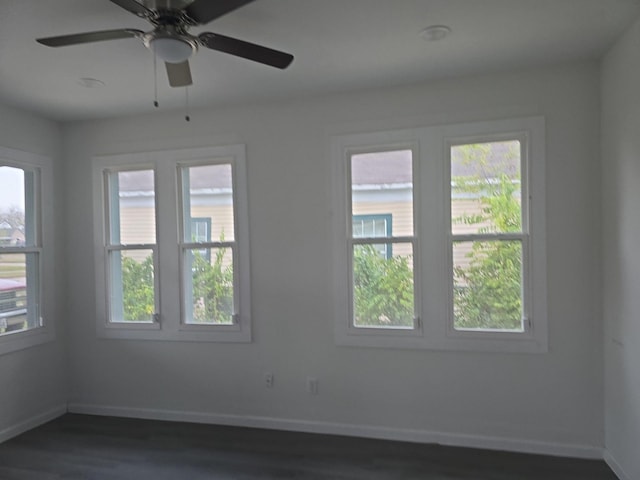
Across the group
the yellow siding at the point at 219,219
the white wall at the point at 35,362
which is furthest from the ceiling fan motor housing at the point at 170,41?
the white wall at the point at 35,362

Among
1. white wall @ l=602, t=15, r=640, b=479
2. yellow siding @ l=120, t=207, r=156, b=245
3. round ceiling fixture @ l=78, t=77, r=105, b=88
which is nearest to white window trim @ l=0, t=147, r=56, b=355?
yellow siding @ l=120, t=207, r=156, b=245

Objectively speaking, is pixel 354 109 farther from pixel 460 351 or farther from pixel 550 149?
pixel 460 351

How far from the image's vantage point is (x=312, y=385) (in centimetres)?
347

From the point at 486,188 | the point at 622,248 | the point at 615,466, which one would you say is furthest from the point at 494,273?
the point at 615,466

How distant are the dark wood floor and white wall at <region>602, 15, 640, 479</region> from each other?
0.39 metres

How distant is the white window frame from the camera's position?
→ 3.04m

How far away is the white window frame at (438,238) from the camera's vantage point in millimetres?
3035

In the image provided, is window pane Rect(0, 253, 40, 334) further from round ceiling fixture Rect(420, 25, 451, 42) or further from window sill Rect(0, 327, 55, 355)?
round ceiling fixture Rect(420, 25, 451, 42)

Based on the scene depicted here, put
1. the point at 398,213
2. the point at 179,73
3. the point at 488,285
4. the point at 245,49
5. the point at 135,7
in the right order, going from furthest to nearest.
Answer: the point at 398,213
the point at 488,285
the point at 179,73
the point at 245,49
the point at 135,7

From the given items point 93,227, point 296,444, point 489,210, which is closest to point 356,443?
point 296,444

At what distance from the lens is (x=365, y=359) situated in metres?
3.38

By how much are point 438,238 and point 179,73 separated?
2056mm

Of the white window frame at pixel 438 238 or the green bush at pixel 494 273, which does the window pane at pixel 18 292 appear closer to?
the white window frame at pixel 438 238

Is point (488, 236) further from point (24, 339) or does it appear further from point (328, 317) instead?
point (24, 339)
